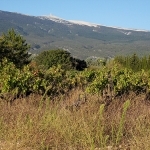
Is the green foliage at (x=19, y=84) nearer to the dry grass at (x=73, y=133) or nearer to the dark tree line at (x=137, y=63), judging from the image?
the dry grass at (x=73, y=133)

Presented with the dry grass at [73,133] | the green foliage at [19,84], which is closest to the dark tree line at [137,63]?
the green foliage at [19,84]

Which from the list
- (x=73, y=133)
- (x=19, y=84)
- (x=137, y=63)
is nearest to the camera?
(x=73, y=133)

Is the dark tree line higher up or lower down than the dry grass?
lower down

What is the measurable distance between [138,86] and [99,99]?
2112mm

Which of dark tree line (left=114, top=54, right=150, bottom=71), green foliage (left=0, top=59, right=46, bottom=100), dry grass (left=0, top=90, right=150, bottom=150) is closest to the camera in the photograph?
dry grass (left=0, top=90, right=150, bottom=150)

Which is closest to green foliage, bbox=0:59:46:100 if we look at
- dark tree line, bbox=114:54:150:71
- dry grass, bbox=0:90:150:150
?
dry grass, bbox=0:90:150:150

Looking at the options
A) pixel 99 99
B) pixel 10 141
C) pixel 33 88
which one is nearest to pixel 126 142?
pixel 10 141

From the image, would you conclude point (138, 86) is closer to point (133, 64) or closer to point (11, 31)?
point (133, 64)

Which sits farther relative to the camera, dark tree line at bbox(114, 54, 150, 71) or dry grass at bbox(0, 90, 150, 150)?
dark tree line at bbox(114, 54, 150, 71)

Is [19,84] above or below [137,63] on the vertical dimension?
above

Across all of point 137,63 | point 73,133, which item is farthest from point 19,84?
point 137,63

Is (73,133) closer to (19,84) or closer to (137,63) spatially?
(19,84)

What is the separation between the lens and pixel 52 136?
487cm

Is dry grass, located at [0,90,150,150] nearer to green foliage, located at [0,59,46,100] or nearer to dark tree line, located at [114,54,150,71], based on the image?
green foliage, located at [0,59,46,100]
